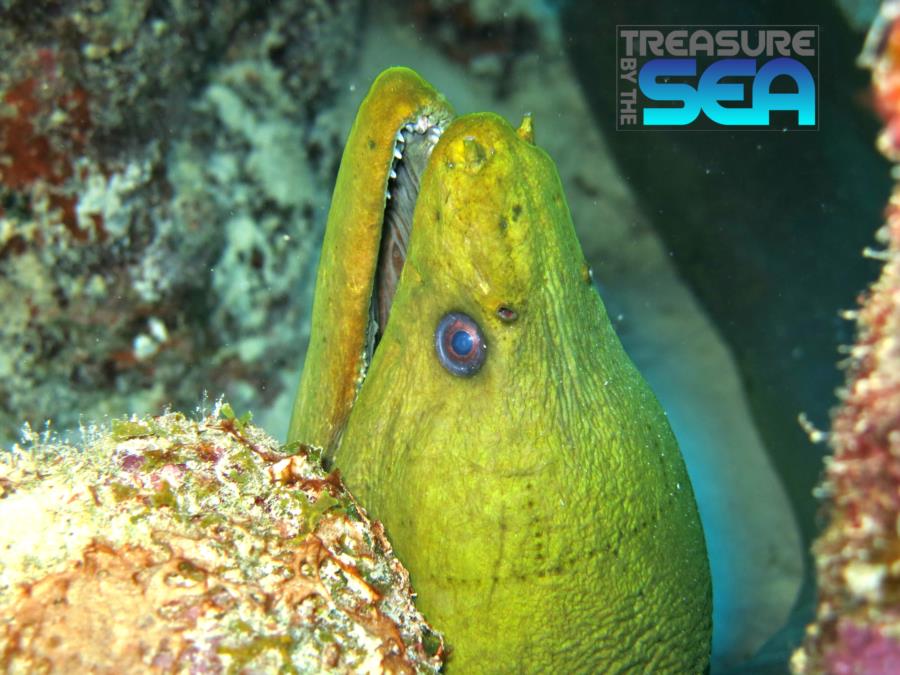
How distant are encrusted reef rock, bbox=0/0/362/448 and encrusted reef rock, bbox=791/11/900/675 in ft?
12.9

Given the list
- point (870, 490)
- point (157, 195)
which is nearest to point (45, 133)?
point (157, 195)

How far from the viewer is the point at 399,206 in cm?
246

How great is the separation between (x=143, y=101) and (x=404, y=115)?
273 cm

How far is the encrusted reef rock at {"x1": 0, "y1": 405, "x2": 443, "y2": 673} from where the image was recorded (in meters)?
1.39

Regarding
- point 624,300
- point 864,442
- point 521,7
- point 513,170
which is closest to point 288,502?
point 513,170

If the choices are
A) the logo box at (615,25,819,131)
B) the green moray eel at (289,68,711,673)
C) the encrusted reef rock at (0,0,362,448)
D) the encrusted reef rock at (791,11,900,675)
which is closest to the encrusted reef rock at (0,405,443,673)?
the green moray eel at (289,68,711,673)

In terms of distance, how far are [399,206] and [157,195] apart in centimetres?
237

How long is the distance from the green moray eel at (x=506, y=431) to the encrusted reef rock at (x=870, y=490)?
2.71 ft

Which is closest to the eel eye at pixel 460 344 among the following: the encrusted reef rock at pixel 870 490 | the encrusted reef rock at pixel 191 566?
the encrusted reef rock at pixel 191 566

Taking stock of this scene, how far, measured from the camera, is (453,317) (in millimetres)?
2010

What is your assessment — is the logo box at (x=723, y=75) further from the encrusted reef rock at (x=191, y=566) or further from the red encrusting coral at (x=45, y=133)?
the encrusted reef rock at (x=191, y=566)

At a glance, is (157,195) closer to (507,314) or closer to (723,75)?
(507,314)

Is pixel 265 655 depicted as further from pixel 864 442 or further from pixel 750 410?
pixel 750 410

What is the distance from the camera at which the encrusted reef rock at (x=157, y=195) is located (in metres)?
3.74
